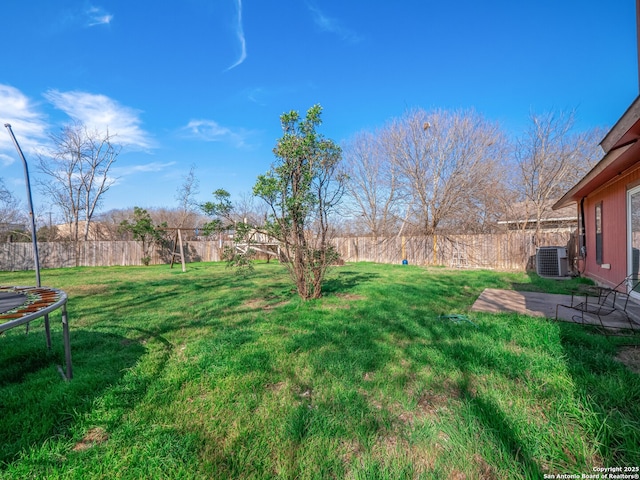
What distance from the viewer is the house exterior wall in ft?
16.8

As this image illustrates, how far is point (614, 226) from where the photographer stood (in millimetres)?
5664

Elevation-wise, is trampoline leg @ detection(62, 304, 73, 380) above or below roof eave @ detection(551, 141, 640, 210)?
below

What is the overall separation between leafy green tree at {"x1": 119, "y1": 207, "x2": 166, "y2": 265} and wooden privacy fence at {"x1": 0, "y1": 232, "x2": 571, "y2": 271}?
0.50 m

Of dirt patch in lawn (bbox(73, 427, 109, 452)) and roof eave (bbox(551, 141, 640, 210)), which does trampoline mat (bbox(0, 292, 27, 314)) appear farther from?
roof eave (bbox(551, 141, 640, 210))

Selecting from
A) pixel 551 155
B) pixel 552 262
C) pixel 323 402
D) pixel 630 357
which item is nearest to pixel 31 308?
pixel 323 402

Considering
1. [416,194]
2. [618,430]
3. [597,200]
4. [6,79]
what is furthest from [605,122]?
[6,79]

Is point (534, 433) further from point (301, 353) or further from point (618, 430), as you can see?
point (301, 353)

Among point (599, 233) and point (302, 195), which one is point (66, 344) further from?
point (599, 233)

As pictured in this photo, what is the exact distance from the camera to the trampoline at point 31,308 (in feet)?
5.32

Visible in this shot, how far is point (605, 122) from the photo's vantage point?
15859 mm

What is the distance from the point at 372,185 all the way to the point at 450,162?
227 inches

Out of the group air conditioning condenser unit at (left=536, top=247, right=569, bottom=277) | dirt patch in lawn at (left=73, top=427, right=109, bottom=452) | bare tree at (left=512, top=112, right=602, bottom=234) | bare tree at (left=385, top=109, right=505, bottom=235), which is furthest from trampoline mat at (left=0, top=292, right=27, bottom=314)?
bare tree at (left=512, top=112, right=602, bottom=234)

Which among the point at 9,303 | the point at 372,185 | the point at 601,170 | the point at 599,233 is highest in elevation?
the point at 372,185

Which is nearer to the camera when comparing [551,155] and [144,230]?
[551,155]
